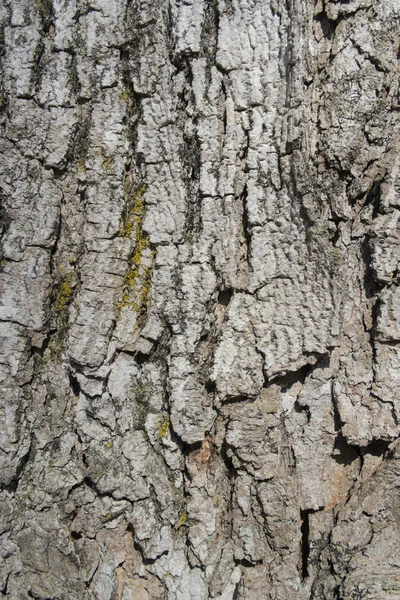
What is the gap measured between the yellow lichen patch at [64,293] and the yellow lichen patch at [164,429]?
421 millimetres

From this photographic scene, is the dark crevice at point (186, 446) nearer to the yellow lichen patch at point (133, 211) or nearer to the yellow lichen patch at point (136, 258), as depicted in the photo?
the yellow lichen patch at point (136, 258)

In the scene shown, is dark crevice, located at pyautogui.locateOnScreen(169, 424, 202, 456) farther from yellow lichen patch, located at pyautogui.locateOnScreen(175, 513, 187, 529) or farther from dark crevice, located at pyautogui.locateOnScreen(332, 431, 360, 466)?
dark crevice, located at pyautogui.locateOnScreen(332, 431, 360, 466)

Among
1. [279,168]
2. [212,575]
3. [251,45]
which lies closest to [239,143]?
[279,168]

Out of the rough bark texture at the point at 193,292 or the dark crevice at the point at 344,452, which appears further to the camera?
the dark crevice at the point at 344,452

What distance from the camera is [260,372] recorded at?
149cm

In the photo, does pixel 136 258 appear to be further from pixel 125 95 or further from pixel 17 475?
pixel 17 475

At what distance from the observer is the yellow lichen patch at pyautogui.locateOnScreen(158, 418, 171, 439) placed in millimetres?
1510

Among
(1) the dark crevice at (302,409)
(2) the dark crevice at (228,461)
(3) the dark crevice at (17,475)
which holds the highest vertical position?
(1) the dark crevice at (302,409)

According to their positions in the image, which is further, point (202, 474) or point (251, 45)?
point (202, 474)

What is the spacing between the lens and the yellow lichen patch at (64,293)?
149cm

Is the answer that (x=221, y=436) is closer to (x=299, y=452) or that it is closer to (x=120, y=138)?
(x=299, y=452)

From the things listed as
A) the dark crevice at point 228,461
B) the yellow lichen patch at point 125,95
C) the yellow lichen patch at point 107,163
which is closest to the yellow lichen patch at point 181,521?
the dark crevice at point 228,461

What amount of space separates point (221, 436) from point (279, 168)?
0.75 meters

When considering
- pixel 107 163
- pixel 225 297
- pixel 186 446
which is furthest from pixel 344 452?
pixel 107 163
